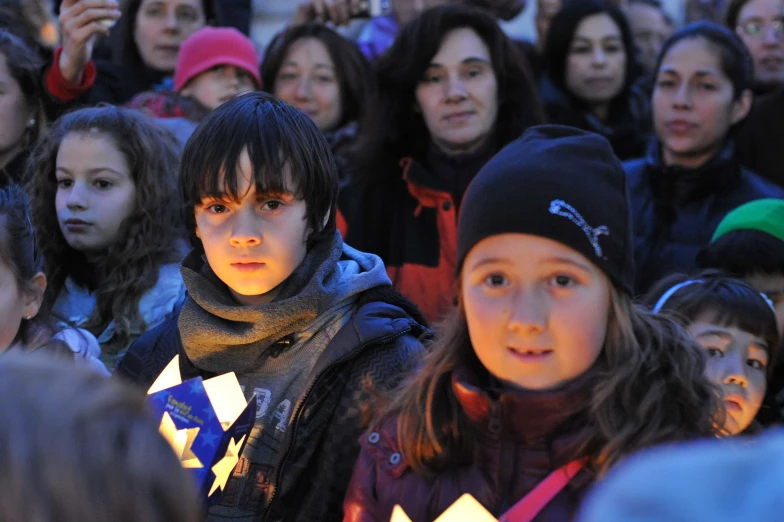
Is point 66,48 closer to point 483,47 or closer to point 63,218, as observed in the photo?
point 63,218

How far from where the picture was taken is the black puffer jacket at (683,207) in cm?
371

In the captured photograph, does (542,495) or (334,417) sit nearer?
(542,495)

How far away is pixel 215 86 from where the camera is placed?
4.66m

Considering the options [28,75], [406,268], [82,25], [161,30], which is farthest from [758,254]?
[161,30]

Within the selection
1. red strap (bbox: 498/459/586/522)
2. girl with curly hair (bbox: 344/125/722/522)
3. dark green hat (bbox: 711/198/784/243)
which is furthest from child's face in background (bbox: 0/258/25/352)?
dark green hat (bbox: 711/198/784/243)

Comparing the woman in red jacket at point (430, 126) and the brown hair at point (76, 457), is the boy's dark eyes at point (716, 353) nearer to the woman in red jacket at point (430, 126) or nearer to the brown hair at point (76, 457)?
the woman in red jacket at point (430, 126)

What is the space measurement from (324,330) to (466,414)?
1.86 ft

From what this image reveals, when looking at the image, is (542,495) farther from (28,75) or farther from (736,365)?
(28,75)

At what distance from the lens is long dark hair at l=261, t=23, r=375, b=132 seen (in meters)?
4.47

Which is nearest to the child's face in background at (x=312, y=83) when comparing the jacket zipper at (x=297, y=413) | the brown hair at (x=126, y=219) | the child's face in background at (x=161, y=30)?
the child's face in background at (x=161, y=30)

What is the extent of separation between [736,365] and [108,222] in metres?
2.12

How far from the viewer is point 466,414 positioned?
2.16 m

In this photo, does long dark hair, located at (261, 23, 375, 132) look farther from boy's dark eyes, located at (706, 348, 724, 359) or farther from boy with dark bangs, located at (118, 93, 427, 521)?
boy's dark eyes, located at (706, 348, 724, 359)

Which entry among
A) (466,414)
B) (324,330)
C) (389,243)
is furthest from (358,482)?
(389,243)
